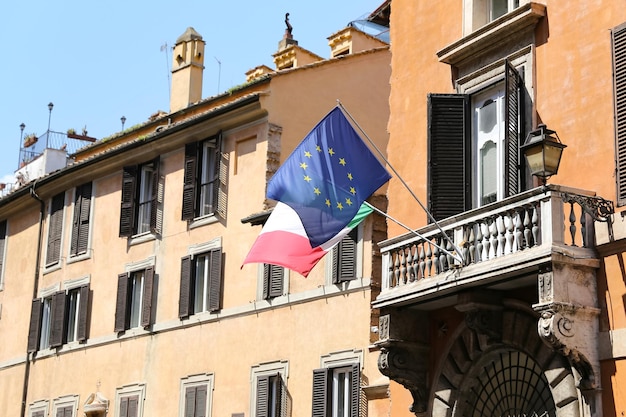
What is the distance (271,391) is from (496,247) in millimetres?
10393

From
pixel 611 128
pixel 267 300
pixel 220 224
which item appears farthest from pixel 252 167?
pixel 611 128

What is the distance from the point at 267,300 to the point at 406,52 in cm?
781

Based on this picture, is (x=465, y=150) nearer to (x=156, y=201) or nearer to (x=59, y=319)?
(x=156, y=201)

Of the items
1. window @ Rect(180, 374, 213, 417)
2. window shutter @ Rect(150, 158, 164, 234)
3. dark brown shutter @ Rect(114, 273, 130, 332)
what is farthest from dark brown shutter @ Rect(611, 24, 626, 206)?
dark brown shutter @ Rect(114, 273, 130, 332)

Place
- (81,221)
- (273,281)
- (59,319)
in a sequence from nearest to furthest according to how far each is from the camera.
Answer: (273,281) → (59,319) → (81,221)

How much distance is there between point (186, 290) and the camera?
27.8 m

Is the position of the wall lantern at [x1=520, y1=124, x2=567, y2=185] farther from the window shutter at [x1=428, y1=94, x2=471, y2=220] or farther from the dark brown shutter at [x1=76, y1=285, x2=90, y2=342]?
the dark brown shutter at [x1=76, y1=285, x2=90, y2=342]

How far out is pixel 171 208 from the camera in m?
29.2

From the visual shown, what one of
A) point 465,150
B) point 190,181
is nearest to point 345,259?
point 190,181

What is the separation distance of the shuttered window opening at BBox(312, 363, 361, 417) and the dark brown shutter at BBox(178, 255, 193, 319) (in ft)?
16.4

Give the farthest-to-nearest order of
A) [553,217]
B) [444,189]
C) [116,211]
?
[116,211]
[444,189]
[553,217]

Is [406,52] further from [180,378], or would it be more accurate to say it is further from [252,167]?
[180,378]

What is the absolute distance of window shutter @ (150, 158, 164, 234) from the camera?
2950cm

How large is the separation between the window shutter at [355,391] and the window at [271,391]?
77.6 inches
